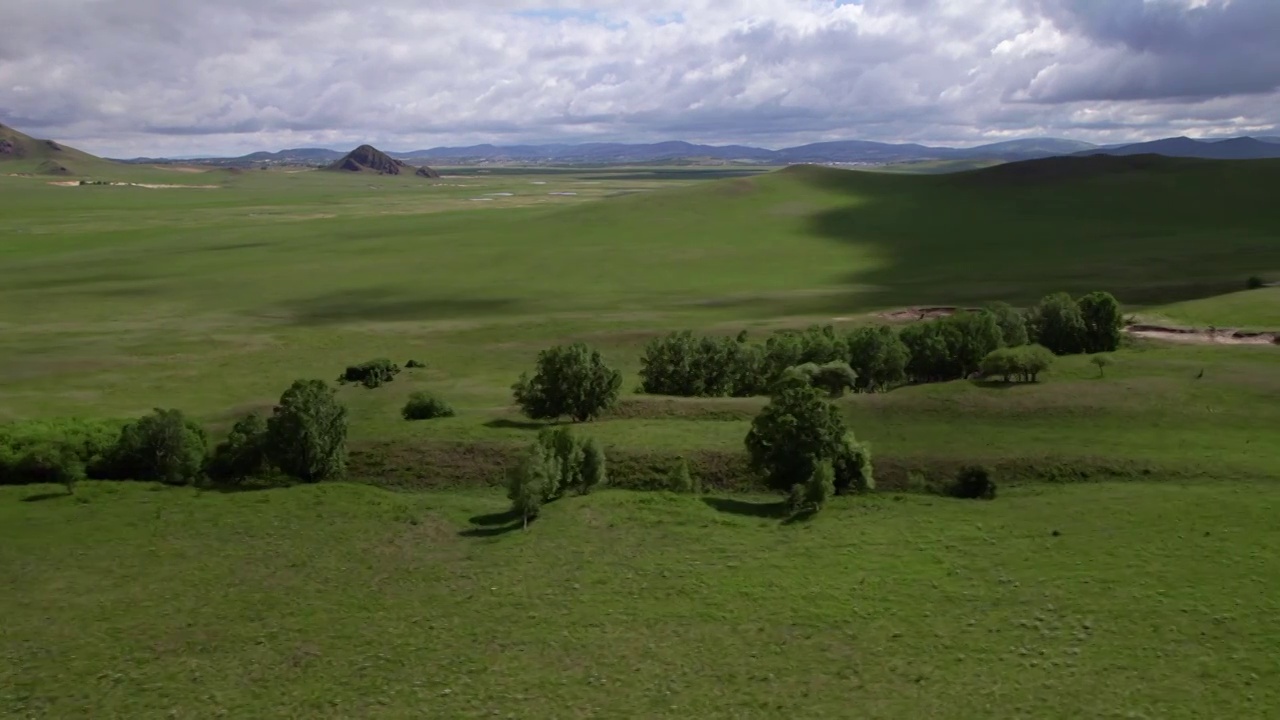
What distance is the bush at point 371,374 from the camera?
82062mm

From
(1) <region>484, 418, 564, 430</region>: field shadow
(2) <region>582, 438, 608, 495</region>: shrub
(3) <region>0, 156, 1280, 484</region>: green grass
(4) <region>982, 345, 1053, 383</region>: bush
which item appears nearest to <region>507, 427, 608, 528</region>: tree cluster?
(2) <region>582, 438, 608, 495</region>: shrub

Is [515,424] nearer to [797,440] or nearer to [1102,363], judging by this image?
[797,440]

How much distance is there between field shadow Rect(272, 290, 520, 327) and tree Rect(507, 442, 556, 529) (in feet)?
226

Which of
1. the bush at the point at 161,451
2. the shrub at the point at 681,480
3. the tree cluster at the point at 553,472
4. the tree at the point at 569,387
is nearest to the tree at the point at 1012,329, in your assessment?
the tree at the point at 569,387

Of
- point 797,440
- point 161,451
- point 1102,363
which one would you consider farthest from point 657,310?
point 161,451

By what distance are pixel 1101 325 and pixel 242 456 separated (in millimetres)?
65665

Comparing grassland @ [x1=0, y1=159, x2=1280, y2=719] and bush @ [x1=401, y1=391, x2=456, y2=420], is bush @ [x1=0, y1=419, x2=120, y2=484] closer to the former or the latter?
grassland @ [x1=0, y1=159, x2=1280, y2=719]

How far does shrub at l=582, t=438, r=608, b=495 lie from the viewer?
53.9 metres

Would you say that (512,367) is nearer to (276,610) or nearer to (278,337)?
(278,337)

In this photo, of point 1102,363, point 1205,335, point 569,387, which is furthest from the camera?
point 1205,335

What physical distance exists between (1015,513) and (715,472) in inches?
616

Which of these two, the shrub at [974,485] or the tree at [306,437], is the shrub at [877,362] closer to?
the shrub at [974,485]

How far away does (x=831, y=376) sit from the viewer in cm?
7044

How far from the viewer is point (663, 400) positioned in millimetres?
69312
